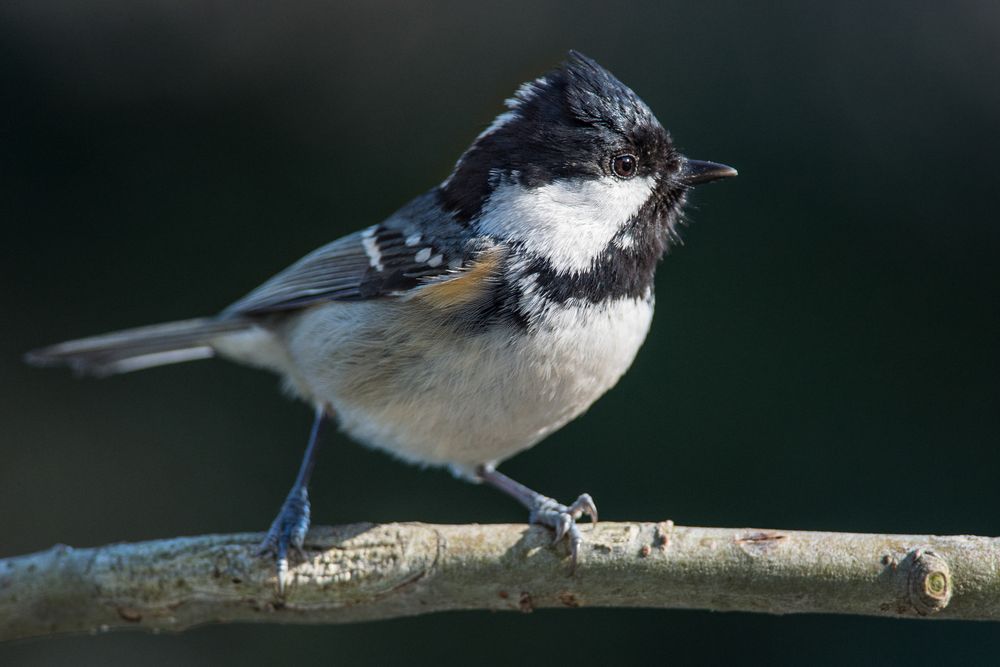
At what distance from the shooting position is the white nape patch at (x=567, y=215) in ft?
8.09

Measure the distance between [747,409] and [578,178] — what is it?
144 centimetres

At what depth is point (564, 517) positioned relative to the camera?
2.31m

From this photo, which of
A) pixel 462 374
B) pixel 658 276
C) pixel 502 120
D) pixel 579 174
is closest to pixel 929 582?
pixel 462 374

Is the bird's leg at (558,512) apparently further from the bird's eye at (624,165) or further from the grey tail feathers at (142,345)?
the grey tail feathers at (142,345)

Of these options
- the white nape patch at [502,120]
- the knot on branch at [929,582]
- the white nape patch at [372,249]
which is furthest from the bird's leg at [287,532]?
the knot on branch at [929,582]

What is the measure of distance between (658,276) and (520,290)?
1.44m

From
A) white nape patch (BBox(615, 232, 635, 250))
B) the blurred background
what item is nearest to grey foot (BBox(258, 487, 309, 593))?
white nape patch (BBox(615, 232, 635, 250))

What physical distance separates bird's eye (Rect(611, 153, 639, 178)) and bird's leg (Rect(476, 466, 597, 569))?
2.83 feet

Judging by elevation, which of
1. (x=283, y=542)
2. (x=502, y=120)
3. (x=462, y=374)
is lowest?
(x=283, y=542)

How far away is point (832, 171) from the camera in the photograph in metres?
3.85

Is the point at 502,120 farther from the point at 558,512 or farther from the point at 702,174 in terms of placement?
the point at 558,512

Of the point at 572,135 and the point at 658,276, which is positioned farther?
the point at 658,276

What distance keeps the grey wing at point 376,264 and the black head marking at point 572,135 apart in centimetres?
14

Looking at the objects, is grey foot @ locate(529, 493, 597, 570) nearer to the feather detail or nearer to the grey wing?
the feather detail
